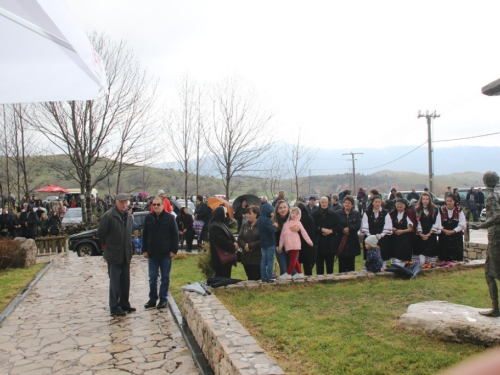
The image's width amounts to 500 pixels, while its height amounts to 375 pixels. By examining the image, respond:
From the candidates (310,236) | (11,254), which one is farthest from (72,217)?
(310,236)

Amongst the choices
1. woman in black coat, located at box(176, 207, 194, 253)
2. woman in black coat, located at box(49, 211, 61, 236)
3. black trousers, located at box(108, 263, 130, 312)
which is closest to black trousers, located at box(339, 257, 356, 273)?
black trousers, located at box(108, 263, 130, 312)

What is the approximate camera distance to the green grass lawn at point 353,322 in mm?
4336

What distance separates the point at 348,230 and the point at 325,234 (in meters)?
0.47

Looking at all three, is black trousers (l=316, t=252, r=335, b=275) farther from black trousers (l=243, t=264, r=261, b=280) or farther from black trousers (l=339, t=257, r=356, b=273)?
black trousers (l=243, t=264, r=261, b=280)

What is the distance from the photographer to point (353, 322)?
222 inches

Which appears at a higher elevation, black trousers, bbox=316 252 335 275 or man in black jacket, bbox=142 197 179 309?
man in black jacket, bbox=142 197 179 309

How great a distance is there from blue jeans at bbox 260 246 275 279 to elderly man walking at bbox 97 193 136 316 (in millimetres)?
2440

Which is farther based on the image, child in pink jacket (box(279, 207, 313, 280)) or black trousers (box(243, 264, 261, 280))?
black trousers (box(243, 264, 261, 280))

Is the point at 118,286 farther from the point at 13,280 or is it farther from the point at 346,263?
the point at 346,263

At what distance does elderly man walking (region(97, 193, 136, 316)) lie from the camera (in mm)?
6980

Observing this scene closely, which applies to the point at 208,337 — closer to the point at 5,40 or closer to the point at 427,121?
the point at 5,40

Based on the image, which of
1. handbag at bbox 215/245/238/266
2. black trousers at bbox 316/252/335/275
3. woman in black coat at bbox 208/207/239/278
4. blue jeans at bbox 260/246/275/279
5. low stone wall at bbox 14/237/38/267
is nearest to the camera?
woman in black coat at bbox 208/207/239/278

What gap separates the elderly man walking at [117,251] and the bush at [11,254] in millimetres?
5992

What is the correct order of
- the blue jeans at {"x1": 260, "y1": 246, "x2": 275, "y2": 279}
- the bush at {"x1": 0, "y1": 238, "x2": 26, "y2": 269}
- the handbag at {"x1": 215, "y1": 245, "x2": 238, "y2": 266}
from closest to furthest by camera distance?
the handbag at {"x1": 215, "y1": 245, "x2": 238, "y2": 266} < the blue jeans at {"x1": 260, "y1": 246, "x2": 275, "y2": 279} < the bush at {"x1": 0, "y1": 238, "x2": 26, "y2": 269}
